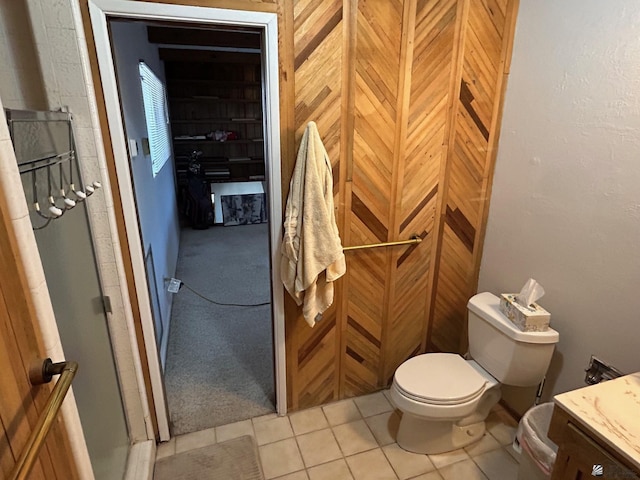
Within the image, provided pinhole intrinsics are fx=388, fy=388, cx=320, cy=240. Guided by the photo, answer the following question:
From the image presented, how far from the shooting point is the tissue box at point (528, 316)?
5.73 ft

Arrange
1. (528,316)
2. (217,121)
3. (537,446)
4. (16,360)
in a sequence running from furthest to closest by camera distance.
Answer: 1. (217,121)
2. (528,316)
3. (537,446)
4. (16,360)

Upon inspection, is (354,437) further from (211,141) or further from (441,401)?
(211,141)

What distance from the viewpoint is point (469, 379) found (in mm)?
1872

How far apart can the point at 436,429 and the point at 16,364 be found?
1.76 m

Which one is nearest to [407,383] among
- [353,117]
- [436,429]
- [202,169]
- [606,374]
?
[436,429]

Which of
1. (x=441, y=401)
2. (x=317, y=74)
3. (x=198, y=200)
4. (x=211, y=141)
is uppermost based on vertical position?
(x=317, y=74)

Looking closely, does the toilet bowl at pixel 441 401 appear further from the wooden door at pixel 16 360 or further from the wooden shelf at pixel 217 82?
the wooden shelf at pixel 217 82

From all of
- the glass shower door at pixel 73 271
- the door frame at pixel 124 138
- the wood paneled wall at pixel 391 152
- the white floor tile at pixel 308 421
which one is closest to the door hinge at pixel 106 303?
the glass shower door at pixel 73 271

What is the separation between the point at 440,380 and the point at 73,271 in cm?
161

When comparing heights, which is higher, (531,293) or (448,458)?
(531,293)

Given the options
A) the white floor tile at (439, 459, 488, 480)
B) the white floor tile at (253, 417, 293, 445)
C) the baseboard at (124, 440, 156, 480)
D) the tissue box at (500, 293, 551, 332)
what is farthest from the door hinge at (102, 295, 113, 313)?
the tissue box at (500, 293, 551, 332)

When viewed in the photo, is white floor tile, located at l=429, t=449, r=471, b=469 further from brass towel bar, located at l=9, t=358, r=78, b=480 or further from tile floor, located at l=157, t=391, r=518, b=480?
brass towel bar, located at l=9, t=358, r=78, b=480

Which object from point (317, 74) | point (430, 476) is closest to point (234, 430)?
point (430, 476)

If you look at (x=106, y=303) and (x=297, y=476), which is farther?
(x=297, y=476)
